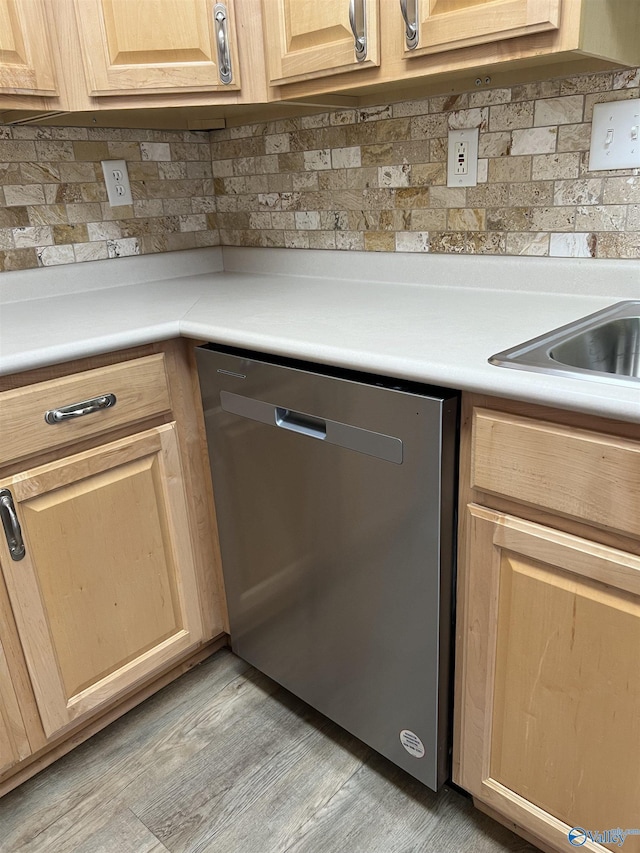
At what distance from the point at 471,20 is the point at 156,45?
70 centimetres

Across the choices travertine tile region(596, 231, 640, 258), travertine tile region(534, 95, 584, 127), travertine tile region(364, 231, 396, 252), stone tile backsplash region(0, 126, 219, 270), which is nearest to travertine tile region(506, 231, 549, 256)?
travertine tile region(596, 231, 640, 258)

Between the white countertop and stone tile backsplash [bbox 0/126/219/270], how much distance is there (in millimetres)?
55

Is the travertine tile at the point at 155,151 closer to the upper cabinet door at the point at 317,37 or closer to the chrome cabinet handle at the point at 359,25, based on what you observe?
the upper cabinet door at the point at 317,37

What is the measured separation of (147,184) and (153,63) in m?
0.49

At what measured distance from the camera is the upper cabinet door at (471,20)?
3.23 ft

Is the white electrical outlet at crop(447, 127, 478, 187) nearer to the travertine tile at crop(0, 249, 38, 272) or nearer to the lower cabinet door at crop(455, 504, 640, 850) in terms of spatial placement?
the lower cabinet door at crop(455, 504, 640, 850)

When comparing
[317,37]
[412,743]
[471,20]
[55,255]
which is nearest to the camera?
[471,20]

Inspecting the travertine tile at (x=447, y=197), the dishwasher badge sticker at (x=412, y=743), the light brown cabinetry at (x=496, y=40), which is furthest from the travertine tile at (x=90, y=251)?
the dishwasher badge sticker at (x=412, y=743)

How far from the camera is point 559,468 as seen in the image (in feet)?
2.79

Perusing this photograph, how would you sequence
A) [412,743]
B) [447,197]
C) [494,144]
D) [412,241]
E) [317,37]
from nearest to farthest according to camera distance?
[412,743] → [317,37] → [494,144] → [447,197] → [412,241]

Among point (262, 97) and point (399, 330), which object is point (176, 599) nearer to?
point (399, 330)

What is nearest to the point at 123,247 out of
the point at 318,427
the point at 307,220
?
the point at 307,220

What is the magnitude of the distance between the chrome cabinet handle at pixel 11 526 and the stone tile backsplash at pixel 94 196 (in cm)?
76

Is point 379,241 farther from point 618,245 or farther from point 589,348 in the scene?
point 589,348
